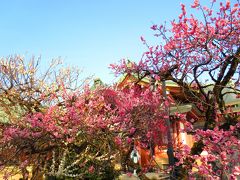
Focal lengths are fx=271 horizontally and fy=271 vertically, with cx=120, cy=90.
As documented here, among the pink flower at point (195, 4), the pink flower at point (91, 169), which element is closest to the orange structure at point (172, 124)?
the pink flower at point (91, 169)

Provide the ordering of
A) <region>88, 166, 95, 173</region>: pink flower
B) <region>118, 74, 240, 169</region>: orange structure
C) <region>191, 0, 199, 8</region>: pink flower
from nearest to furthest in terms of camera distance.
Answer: <region>191, 0, 199, 8</region>: pink flower, <region>88, 166, 95, 173</region>: pink flower, <region>118, 74, 240, 169</region>: orange structure

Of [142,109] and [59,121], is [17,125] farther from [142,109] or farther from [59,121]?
[142,109]

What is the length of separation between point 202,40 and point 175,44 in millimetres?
856

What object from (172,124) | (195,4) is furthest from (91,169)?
(172,124)

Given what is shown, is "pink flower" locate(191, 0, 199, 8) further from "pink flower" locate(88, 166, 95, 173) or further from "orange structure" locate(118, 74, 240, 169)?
"orange structure" locate(118, 74, 240, 169)

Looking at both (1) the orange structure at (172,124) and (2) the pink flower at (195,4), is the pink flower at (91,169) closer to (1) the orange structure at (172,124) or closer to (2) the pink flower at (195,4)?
(1) the orange structure at (172,124)

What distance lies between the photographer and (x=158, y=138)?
1594 centimetres

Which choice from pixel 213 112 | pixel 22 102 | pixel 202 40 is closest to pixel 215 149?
pixel 213 112

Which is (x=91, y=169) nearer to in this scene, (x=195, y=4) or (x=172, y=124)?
(x=195, y=4)

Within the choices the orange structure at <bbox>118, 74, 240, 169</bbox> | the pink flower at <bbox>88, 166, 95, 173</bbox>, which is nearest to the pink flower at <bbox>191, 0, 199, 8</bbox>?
the pink flower at <bbox>88, 166, 95, 173</bbox>

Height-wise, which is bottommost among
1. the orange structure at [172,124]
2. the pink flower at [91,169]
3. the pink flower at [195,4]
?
the pink flower at [91,169]

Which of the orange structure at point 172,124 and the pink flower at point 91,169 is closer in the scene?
the pink flower at point 91,169

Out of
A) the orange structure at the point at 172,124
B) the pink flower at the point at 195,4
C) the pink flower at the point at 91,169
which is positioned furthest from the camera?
the orange structure at the point at 172,124

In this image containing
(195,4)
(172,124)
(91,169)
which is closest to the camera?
(195,4)
